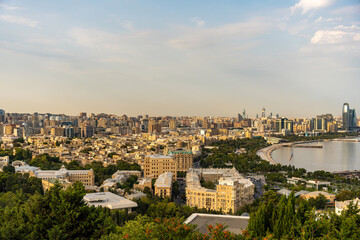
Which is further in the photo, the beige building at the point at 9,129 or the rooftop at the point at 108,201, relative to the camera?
the beige building at the point at 9,129

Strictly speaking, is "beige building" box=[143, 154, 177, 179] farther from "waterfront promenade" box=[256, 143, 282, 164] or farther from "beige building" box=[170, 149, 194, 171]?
"waterfront promenade" box=[256, 143, 282, 164]

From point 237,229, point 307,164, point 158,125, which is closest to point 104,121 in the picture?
point 158,125

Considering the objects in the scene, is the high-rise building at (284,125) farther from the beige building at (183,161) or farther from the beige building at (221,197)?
the beige building at (221,197)

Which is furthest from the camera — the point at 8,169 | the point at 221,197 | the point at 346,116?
the point at 346,116

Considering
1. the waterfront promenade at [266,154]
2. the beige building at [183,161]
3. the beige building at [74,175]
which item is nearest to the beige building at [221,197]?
the beige building at [74,175]

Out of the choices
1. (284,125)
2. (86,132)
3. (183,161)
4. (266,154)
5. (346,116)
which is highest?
(346,116)

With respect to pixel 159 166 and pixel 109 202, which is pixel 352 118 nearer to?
pixel 159 166

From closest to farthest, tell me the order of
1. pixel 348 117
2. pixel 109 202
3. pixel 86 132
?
pixel 109 202, pixel 86 132, pixel 348 117

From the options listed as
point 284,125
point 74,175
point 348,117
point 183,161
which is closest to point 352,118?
point 348,117

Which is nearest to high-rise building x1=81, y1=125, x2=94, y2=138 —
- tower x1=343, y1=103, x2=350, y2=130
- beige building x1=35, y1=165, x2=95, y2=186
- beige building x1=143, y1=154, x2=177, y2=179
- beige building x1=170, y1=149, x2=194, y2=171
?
beige building x1=170, y1=149, x2=194, y2=171

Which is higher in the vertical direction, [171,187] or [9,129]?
[9,129]

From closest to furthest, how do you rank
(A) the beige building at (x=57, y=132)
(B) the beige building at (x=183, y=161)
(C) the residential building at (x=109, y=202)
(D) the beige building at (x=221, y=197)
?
1. (C) the residential building at (x=109, y=202)
2. (D) the beige building at (x=221, y=197)
3. (B) the beige building at (x=183, y=161)
4. (A) the beige building at (x=57, y=132)
